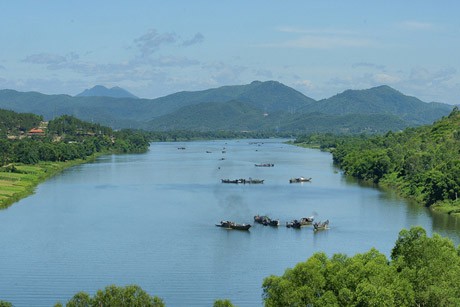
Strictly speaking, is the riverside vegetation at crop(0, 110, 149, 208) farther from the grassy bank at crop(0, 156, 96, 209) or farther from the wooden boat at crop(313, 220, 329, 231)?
the wooden boat at crop(313, 220, 329, 231)

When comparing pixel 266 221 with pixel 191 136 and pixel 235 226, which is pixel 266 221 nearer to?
pixel 235 226

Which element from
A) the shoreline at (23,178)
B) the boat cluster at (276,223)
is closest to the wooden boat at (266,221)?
the boat cluster at (276,223)

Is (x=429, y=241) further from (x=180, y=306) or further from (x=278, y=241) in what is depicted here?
(x=278, y=241)

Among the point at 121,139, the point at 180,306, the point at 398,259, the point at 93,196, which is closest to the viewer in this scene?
the point at 398,259

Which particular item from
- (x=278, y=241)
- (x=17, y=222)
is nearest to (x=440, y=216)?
(x=278, y=241)

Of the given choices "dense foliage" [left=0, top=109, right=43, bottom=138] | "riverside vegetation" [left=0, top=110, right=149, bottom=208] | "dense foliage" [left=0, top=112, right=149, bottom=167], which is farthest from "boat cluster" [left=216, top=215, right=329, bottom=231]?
"dense foliage" [left=0, top=109, right=43, bottom=138]

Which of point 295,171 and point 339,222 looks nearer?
point 339,222
